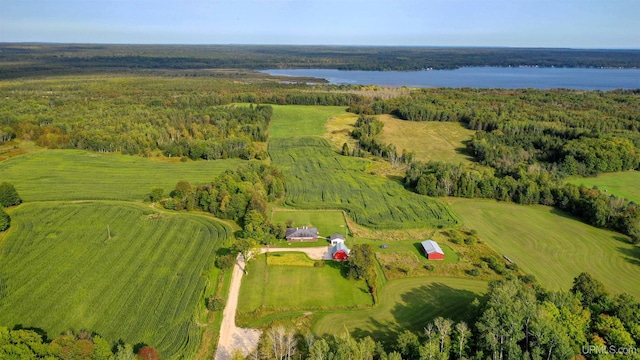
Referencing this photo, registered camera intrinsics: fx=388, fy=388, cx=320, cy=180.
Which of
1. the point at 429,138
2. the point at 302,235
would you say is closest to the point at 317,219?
the point at 302,235

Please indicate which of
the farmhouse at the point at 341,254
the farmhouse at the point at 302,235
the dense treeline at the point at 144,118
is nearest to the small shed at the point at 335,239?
the farmhouse at the point at 302,235

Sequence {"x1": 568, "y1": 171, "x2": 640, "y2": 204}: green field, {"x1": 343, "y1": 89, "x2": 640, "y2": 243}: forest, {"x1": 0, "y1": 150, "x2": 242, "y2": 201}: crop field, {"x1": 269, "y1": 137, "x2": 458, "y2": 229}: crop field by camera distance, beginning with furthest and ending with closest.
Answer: {"x1": 568, "y1": 171, "x2": 640, "y2": 204}: green field, {"x1": 0, "y1": 150, "x2": 242, "y2": 201}: crop field, {"x1": 343, "y1": 89, "x2": 640, "y2": 243}: forest, {"x1": 269, "y1": 137, "x2": 458, "y2": 229}: crop field

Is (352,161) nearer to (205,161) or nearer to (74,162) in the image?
(205,161)

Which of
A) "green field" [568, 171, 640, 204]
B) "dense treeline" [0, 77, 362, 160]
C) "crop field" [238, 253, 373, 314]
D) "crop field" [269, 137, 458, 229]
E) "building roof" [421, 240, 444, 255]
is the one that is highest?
"dense treeline" [0, 77, 362, 160]

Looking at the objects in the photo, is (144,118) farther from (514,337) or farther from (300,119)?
(514,337)

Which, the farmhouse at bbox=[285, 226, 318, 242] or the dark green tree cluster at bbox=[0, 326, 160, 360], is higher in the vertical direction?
the dark green tree cluster at bbox=[0, 326, 160, 360]

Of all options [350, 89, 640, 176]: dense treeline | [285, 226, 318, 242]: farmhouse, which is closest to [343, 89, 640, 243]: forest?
[350, 89, 640, 176]: dense treeline

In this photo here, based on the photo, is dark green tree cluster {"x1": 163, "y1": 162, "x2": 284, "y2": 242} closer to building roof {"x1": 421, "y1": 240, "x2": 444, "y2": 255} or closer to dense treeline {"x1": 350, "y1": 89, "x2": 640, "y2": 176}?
building roof {"x1": 421, "y1": 240, "x2": 444, "y2": 255}
